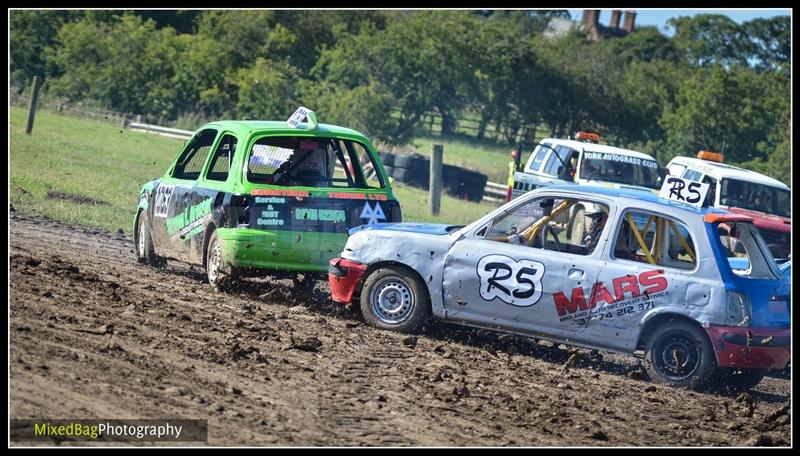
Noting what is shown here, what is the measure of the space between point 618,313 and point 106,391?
4.48m

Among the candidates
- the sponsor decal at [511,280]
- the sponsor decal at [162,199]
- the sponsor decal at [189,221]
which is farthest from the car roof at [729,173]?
the sponsor decal at [511,280]

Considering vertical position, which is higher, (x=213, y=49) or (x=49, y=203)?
(x=213, y=49)

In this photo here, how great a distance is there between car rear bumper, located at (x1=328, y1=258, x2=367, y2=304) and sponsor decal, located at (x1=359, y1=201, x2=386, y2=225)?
976 millimetres

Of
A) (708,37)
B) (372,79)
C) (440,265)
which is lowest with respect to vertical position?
(440,265)

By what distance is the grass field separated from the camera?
16781 millimetres

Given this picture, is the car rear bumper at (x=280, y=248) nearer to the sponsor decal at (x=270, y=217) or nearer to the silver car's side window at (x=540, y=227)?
the sponsor decal at (x=270, y=217)

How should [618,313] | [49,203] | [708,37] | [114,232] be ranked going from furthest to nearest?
[708,37], [49,203], [114,232], [618,313]

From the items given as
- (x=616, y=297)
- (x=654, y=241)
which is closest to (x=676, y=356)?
(x=616, y=297)

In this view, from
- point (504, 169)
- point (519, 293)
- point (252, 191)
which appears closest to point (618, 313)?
point (519, 293)

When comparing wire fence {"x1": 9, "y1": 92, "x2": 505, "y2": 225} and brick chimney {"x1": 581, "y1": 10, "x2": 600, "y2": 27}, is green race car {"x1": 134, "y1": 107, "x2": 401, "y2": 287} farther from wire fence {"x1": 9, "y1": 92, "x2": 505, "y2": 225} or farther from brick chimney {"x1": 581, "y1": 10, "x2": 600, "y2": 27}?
brick chimney {"x1": 581, "y1": 10, "x2": 600, "y2": 27}

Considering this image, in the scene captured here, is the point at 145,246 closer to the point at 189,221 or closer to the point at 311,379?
the point at 189,221

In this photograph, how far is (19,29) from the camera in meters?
50.2

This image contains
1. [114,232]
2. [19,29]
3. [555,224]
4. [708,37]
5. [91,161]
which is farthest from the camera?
[708,37]

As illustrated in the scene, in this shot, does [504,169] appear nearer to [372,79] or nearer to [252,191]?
[372,79]
